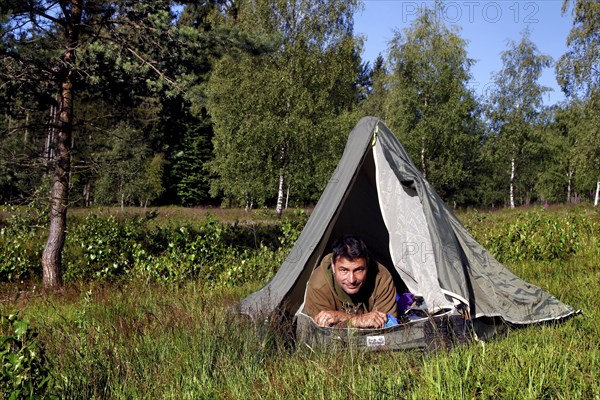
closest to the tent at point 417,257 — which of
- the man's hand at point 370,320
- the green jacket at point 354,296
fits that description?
the green jacket at point 354,296

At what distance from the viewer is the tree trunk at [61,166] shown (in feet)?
25.6

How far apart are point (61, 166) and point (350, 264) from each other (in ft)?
17.4

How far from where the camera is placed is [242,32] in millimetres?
8438

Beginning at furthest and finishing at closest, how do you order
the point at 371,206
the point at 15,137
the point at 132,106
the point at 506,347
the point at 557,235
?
1. the point at 557,235
2. the point at 132,106
3. the point at 15,137
4. the point at 371,206
5. the point at 506,347

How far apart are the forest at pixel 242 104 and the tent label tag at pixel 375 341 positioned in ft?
15.0

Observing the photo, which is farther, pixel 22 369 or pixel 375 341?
pixel 375 341

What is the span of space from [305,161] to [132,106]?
13463 mm

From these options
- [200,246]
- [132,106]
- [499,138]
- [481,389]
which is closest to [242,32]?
[132,106]

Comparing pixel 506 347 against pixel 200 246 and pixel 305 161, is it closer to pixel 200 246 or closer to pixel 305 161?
pixel 200 246

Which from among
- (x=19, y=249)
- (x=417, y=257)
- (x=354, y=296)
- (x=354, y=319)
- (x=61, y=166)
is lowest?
(x=19, y=249)

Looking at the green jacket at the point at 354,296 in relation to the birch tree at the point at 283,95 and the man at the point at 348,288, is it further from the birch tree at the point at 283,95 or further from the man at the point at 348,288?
the birch tree at the point at 283,95

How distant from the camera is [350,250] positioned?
432 cm

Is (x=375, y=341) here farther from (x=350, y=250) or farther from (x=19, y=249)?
(x=19, y=249)

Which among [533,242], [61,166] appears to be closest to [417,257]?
[533,242]
